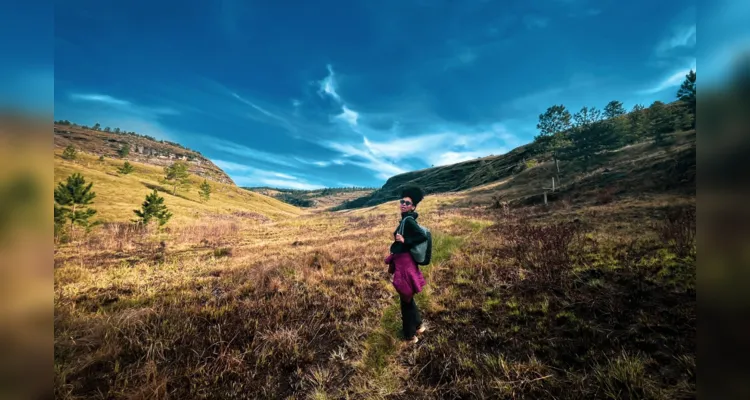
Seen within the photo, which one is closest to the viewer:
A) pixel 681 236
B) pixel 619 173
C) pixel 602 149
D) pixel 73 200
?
pixel 681 236

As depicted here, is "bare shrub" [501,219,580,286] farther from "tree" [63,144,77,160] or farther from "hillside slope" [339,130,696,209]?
"tree" [63,144,77,160]

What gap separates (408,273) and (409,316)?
771 mm

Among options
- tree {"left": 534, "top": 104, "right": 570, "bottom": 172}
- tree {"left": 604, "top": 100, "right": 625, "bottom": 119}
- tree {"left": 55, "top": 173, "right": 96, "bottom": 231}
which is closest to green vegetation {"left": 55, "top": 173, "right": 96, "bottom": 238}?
tree {"left": 55, "top": 173, "right": 96, "bottom": 231}

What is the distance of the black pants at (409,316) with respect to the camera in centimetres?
431

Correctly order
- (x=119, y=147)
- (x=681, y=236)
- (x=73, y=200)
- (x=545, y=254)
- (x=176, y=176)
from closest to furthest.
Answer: (x=681, y=236), (x=545, y=254), (x=73, y=200), (x=176, y=176), (x=119, y=147)

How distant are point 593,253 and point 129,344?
402 inches

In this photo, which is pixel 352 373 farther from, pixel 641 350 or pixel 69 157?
pixel 69 157

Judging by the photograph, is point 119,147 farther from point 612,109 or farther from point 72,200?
point 612,109

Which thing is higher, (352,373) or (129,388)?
(129,388)

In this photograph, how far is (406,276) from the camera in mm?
4402

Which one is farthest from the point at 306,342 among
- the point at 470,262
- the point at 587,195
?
the point at 587,195

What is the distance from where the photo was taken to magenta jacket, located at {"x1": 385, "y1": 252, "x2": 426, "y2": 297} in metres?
4.35

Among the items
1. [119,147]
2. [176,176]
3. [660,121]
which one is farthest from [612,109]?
[119,147]
